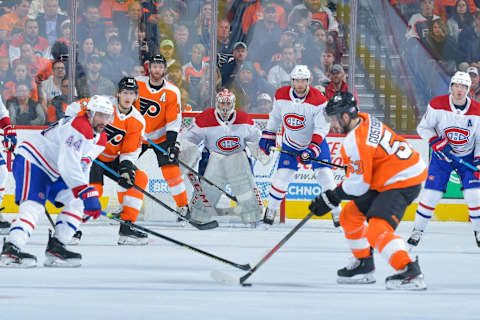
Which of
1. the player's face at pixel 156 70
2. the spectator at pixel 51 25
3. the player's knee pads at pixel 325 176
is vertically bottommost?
the player's knee pads at pixel 325 176

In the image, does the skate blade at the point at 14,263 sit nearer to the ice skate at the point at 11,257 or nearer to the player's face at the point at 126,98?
the ice skate at the point at 11,257

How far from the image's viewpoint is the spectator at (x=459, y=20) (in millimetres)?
8547

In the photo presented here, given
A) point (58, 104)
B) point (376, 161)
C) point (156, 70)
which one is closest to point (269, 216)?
point (156, 70)

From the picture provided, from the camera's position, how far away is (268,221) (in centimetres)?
709

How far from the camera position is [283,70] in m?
8.31

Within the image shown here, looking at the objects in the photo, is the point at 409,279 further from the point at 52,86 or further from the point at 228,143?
the point at 52,86

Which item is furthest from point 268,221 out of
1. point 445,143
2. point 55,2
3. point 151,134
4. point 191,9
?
point 55,2

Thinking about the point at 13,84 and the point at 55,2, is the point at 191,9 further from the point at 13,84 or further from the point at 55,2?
the point at 13,84

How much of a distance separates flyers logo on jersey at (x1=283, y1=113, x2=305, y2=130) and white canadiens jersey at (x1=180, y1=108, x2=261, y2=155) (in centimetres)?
42

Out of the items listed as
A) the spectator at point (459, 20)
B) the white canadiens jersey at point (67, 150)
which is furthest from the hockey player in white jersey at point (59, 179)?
the spectator at point (459, 20)

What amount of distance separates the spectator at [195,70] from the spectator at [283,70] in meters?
0.62

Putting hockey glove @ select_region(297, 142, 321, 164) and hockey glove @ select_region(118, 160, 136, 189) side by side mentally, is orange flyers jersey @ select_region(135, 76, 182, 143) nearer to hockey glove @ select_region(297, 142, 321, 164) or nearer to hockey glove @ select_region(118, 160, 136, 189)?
hockey glove @ select_region(297, 142, 321, 164)

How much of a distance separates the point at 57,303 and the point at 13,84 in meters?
5.00

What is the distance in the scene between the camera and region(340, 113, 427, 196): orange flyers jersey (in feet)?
13.0
